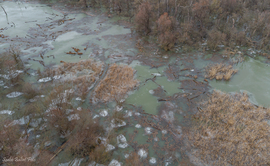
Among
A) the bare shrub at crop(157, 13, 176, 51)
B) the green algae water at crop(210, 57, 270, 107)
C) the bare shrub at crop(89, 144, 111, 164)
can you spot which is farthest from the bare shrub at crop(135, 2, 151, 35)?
the bare shrub at crop(89, 144, 111, 164)

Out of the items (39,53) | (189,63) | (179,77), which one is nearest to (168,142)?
(179,77)

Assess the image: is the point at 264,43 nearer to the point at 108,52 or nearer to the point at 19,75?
the point at 108,52

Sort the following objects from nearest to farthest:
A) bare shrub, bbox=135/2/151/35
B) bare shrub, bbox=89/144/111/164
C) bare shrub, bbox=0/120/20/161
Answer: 1. bare shrub, bbox=0/120/20/161
2. bare shrub, bbox=89/144/111/164
3. bare shrub, bbox=135/2/151/35

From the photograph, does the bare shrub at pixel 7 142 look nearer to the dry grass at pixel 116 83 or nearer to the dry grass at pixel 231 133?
the dry grass at pixel 116 83

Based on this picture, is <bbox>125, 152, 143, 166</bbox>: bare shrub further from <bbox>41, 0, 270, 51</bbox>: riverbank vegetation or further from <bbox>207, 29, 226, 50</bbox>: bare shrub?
<bbox>207, 29, 226, 50</bbox>: bare shrub

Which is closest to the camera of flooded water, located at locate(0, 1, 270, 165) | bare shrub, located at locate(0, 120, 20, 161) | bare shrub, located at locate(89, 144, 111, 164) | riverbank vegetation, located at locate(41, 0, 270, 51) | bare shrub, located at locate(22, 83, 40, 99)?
bare shrub, located at locate(0, 120, 20, 161)

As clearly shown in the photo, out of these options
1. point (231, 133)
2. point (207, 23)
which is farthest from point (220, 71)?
point (207, 23)
